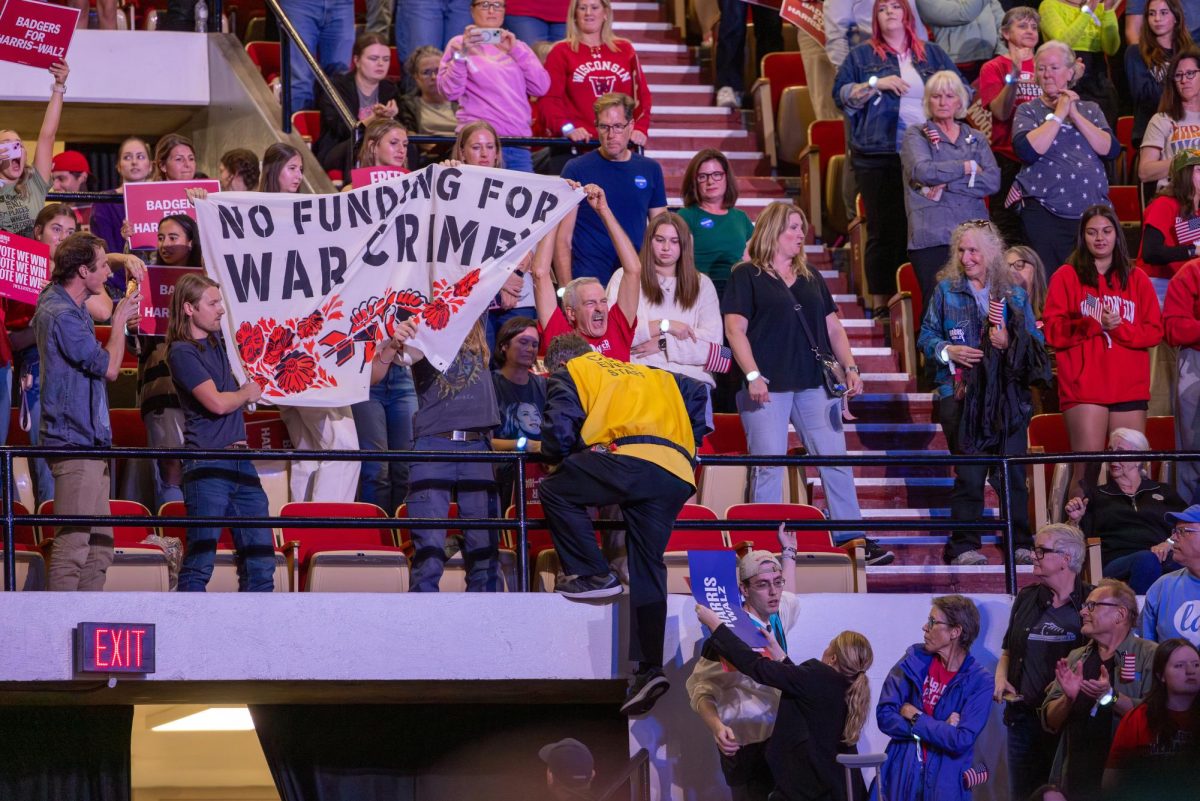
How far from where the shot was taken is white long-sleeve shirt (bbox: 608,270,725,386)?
9234 mm

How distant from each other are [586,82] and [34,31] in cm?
293

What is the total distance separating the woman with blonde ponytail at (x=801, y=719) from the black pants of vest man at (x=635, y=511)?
0.72 ft

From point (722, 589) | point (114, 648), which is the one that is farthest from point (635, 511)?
point (114, 648)

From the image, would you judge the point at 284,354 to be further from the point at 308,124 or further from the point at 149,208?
the point at 308,124

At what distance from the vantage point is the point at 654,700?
8.02 metres

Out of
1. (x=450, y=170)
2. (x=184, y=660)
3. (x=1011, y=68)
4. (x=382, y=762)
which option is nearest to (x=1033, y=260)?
(x=1011, y=68)

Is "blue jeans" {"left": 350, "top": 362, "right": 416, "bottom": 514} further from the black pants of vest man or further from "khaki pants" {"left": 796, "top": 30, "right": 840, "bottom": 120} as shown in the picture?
"khaki pants" {"left": 796, "top": 30, "right": 840, "bottom": 120}

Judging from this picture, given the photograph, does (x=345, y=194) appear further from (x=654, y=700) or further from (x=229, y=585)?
(x=654, y=700)

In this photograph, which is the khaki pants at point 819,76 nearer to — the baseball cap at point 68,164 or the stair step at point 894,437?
the stair step at point 894,437

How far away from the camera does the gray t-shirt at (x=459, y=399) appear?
332 inches

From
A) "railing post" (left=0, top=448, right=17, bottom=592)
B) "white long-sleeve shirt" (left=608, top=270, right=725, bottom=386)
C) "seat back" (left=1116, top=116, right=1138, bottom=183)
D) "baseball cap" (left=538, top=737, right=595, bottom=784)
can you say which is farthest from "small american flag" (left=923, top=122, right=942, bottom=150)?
"railing post" (left=0, top=448, right=17, bottom=592)

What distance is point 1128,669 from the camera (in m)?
7.96

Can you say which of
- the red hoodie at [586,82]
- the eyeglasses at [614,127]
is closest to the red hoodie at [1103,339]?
the eyeglasses at [614,127]

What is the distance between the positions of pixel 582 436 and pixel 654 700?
1.08 m
